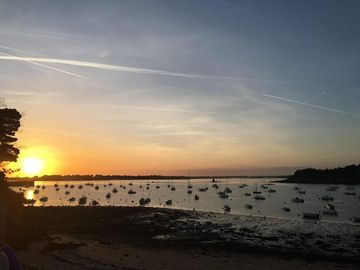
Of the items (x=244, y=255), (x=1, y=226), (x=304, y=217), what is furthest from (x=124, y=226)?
(x=1, y=226)

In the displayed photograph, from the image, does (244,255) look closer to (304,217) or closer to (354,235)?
(354,235)

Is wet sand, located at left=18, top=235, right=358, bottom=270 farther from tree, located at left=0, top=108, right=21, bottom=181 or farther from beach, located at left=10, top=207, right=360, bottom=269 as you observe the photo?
tree, located at left=0, top=108, right=21, bottom=181

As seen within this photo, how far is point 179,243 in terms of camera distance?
3828cm

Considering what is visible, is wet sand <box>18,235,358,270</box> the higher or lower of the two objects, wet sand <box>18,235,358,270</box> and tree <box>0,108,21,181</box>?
the lower

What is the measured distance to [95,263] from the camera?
84.9 ft

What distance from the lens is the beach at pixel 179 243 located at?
27641mm

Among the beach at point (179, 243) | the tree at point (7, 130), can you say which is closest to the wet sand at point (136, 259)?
the beach at point (179, 243)

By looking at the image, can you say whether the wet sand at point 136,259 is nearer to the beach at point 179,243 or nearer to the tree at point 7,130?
the beach at point 179,243

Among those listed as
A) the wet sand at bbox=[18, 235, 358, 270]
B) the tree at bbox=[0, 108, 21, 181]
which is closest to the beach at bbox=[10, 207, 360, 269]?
the wet sand at bbox=[18, 235, 358, 270]

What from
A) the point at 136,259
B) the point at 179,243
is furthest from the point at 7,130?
the point at 179,243

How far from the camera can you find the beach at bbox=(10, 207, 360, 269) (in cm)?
2764

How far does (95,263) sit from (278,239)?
22651 mm

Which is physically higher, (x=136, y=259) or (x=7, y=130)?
(x=7, y=130)

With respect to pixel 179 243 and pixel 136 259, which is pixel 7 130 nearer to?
pixel 136 259
